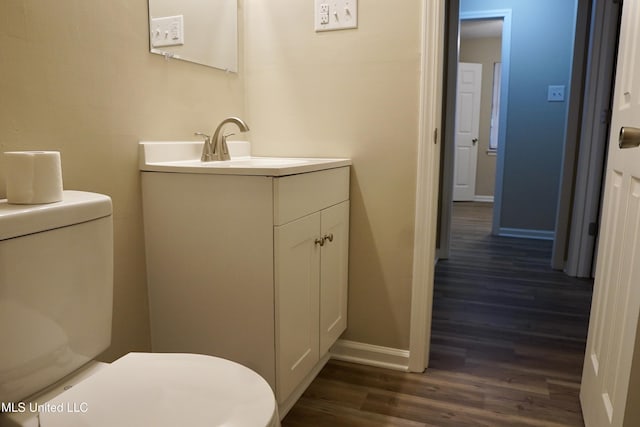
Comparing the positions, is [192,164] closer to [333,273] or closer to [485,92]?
[333,273]

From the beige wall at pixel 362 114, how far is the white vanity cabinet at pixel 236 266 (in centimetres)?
37

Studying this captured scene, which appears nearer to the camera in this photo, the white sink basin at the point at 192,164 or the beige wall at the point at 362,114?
the white sink basin at the point at 192,164

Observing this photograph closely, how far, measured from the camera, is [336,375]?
1880 mm

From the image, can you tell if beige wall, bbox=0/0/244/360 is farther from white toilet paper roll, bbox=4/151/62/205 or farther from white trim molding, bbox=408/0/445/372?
white trim molding, bbox=408/0/445/372

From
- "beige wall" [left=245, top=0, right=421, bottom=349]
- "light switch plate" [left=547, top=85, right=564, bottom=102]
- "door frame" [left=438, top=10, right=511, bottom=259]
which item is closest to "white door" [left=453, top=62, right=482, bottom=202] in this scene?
"door frame" [left=438, top=10, right=511, bottom=259]

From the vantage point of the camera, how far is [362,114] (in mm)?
1868

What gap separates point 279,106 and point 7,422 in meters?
1.47

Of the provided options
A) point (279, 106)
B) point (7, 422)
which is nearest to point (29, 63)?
point (7, 422)

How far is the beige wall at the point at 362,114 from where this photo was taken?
1800mm

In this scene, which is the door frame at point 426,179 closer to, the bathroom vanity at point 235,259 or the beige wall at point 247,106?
the beige wall at point 247,106

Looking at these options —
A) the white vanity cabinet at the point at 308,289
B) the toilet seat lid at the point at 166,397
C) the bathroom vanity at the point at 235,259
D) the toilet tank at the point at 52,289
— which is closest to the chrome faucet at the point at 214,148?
the bathroom vanity at the point at 235,259

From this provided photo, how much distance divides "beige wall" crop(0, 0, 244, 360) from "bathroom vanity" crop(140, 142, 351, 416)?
65 mm

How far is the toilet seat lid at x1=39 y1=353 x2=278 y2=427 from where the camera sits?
0.83 meters

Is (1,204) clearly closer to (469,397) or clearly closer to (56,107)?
(56,107)
